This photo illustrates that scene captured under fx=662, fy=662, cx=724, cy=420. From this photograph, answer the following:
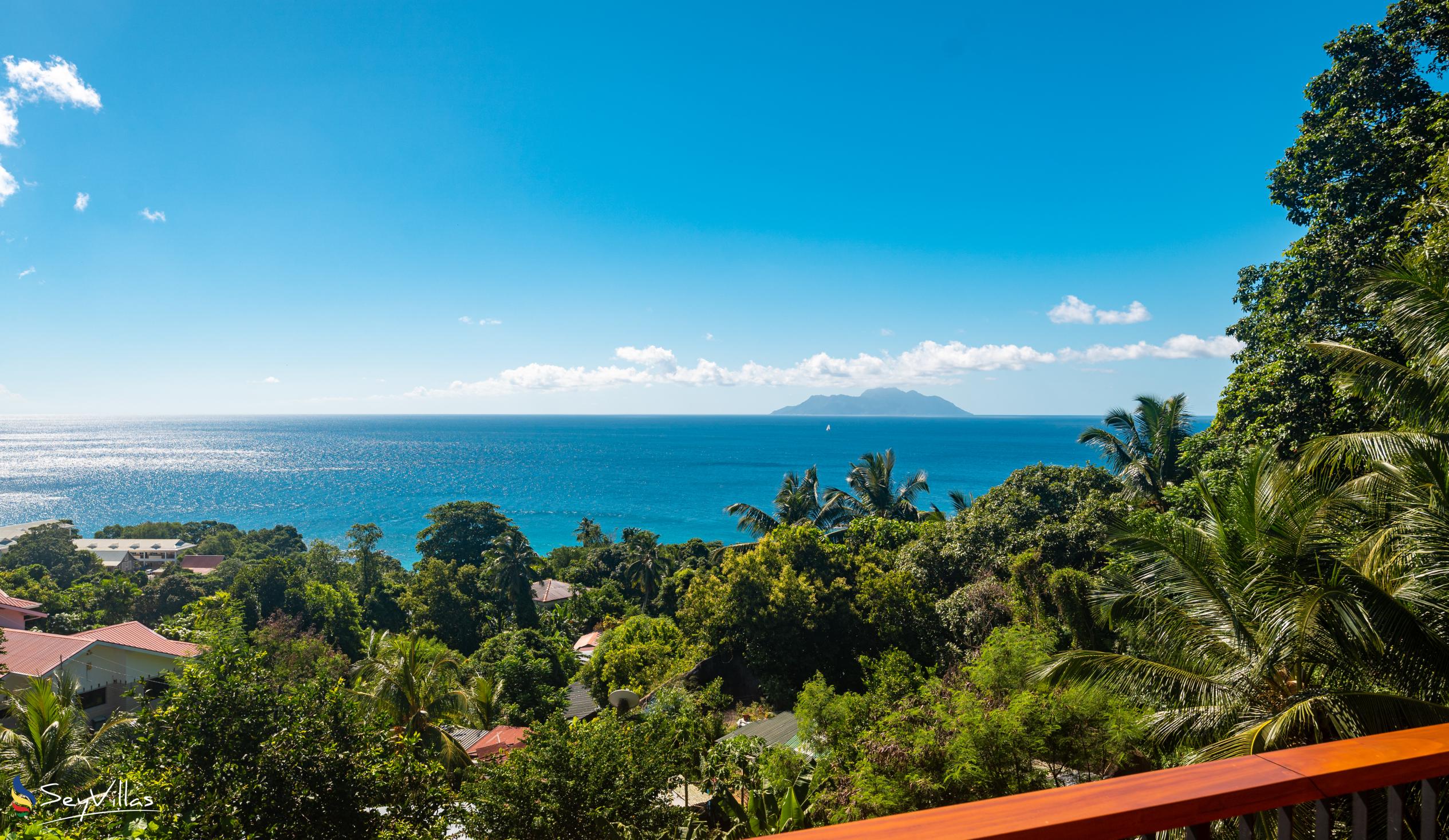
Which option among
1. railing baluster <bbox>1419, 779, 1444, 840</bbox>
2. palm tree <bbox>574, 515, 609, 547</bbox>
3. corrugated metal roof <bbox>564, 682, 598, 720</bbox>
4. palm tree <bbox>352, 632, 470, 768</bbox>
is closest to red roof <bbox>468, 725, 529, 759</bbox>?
palm tree <bbox>352, 632, 470, 768</bbox>

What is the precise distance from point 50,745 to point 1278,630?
15.7 m

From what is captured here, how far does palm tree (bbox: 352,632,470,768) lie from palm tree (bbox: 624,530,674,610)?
16602 mm

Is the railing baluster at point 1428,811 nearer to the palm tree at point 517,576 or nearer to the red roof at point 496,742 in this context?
the red roof at point 496,742

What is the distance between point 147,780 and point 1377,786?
7423mm

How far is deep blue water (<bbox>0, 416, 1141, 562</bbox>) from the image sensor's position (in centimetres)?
6694

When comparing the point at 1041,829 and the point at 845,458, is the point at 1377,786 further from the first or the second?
the point at 845,458

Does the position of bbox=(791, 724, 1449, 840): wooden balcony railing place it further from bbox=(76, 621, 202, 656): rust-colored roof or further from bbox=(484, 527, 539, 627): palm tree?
bbox=(484, 527, 539, 627): palm tree

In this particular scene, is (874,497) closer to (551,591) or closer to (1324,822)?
(551,591)

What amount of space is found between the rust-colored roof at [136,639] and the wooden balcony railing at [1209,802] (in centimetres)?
2256

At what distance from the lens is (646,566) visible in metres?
31.4

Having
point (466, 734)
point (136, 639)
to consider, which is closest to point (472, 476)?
point (136, 639)

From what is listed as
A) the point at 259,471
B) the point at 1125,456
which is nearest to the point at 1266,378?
the point at 1125,456

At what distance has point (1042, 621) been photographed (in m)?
12.1

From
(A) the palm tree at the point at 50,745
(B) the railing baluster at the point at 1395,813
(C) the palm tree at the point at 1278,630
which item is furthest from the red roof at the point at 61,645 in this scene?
(B) the railing baluster at the point at 1395,813
